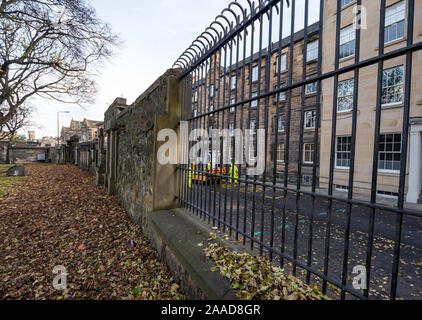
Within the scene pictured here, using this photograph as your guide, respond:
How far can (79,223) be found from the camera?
14.8 ft

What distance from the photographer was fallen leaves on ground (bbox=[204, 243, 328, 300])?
1391 millimetres

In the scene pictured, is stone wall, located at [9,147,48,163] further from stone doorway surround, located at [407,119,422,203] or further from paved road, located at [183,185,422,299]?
stone doorway surround, located at [407,119,422,203]

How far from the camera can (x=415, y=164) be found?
25.6 feet

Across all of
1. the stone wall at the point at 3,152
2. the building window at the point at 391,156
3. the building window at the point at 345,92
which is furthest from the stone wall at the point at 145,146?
the stone wall at the point at 3,152

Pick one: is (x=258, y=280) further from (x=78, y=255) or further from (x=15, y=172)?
(x=15, y=172)

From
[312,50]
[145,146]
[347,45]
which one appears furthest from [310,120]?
[145,146]

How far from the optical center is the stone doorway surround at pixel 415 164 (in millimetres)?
7595

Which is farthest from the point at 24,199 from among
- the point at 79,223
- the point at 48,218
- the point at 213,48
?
the point at 213,48

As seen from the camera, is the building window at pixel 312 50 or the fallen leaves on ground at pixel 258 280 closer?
→ the fallen leaves on ground at pixel 258 280

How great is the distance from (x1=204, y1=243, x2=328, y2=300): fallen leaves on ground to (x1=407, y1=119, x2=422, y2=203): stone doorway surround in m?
9.03

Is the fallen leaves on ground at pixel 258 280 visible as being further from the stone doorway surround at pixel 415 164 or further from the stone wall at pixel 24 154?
the stone wall at pixel 24 154

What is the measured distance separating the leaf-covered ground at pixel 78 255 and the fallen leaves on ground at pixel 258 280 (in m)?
0.84

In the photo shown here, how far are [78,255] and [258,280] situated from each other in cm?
302
